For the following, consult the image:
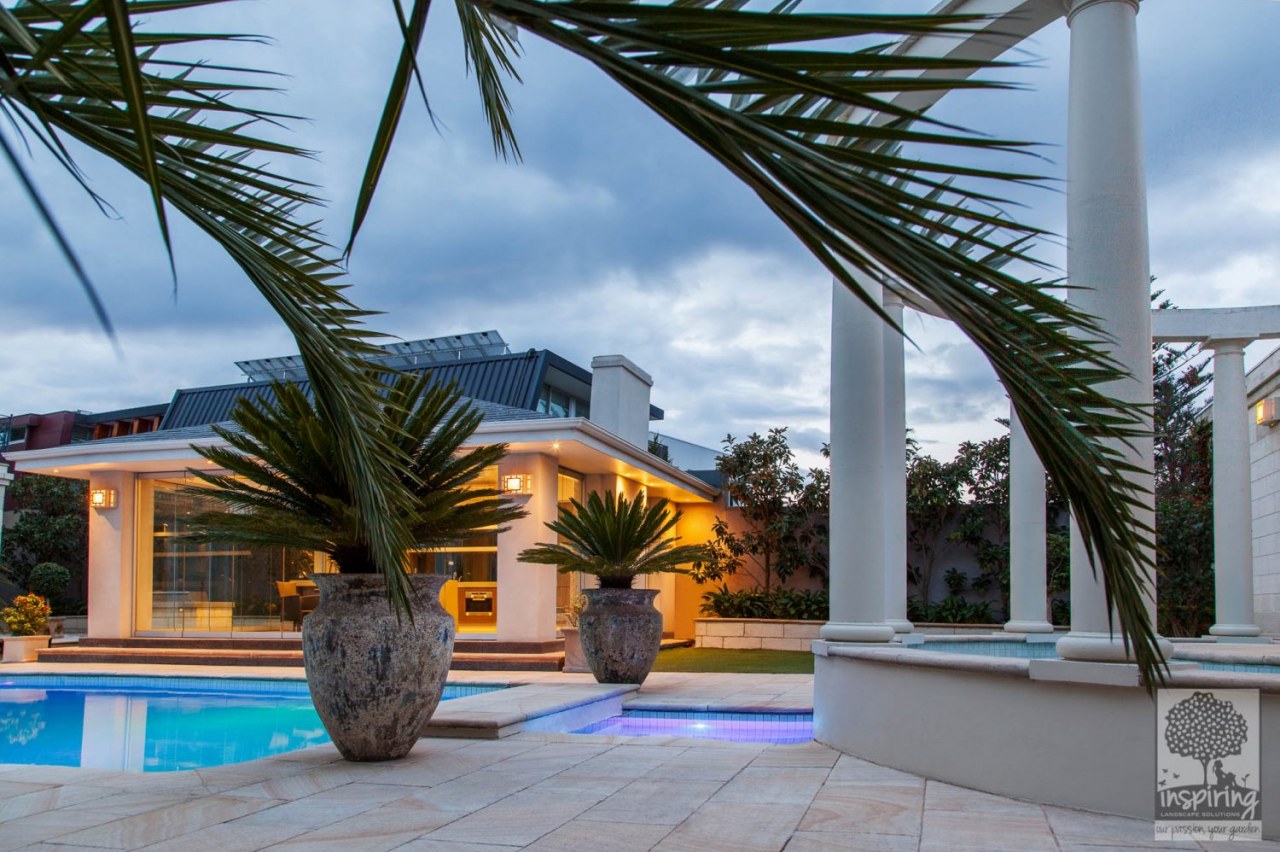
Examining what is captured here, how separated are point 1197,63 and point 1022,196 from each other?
392 inches

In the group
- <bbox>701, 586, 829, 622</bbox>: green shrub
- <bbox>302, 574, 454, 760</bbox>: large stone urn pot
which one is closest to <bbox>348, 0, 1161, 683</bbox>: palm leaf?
<bbox>302, 574, 454, 760</bbox>: large stone urn pot

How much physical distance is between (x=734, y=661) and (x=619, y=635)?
4.32 metres

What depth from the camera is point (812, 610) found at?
16656 millimetres

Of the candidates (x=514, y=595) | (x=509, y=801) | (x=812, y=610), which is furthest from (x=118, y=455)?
(x=509, y=801)

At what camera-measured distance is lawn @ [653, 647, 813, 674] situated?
13.3 meters

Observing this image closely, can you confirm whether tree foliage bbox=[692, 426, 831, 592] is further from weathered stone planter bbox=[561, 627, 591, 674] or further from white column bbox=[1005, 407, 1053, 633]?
white column bbox=[1005, 407, 1053, 633]

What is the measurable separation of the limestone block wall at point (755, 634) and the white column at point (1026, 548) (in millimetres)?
5622

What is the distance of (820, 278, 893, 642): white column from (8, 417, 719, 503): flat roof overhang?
6.94 meters

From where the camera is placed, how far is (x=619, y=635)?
418 inches

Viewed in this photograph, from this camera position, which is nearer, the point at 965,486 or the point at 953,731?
the point at 953,731

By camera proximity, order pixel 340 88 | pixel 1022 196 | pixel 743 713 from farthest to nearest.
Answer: pixel 743 713
pixel 340 88
pixel 1022 196

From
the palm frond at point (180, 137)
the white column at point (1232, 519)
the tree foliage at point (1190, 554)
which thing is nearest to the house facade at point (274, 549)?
the white column at point (1232, 519)

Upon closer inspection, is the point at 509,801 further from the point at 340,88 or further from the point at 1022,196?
the point at 1022,196

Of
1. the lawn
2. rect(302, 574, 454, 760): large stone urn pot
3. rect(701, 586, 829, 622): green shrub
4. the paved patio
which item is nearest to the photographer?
the paved patio
